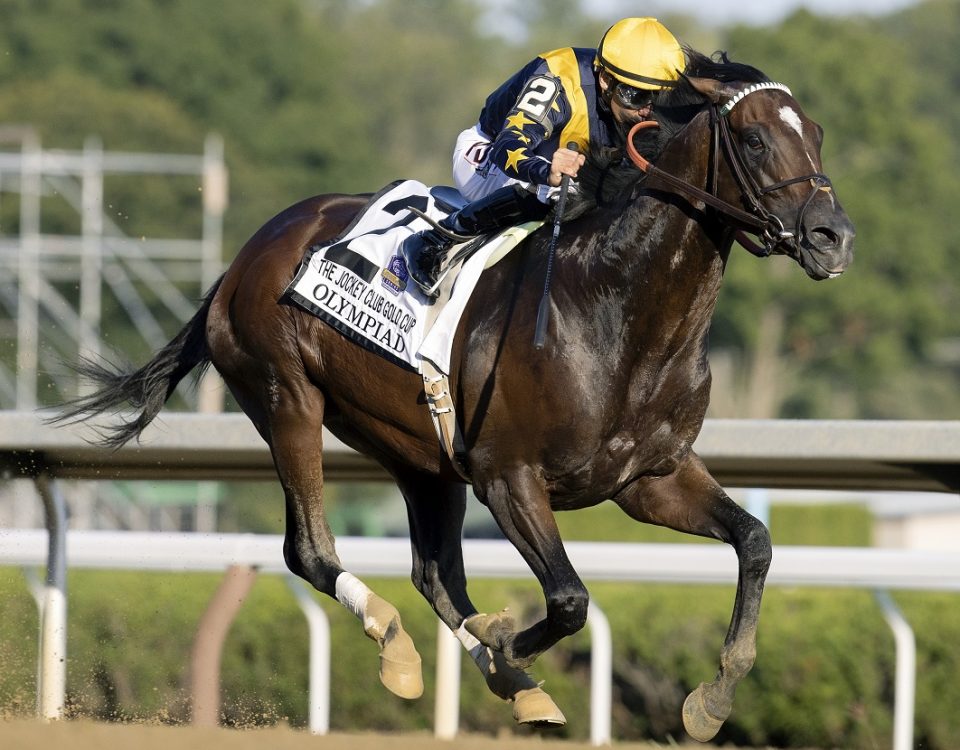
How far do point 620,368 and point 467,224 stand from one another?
2.08 ft

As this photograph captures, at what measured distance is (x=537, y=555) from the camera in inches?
166

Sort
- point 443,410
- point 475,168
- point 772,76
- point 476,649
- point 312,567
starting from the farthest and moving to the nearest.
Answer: point 772,76 → point 312,567 → point 475,168 → point 476,649 → point 443,410

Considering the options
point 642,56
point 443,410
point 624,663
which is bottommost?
point 624,663

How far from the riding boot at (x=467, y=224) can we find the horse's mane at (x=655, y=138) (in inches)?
4.7

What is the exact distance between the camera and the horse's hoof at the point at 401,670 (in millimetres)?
4340

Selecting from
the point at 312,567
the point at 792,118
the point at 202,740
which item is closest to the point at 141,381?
the point at 312,567

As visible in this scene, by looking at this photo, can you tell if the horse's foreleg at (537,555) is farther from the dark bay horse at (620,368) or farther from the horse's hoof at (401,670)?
the horse's hoof at (401,670)

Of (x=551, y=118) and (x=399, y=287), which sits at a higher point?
(x=551, y=118)

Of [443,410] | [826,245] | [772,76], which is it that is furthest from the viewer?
[772,76]

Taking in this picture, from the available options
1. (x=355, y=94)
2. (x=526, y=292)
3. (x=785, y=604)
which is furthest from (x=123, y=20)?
(x=526, y=292)

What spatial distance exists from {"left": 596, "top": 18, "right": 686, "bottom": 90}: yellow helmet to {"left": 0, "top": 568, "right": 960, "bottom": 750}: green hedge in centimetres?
320

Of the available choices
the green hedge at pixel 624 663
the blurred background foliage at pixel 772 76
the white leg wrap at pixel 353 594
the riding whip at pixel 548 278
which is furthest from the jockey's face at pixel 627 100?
the blurred background foliage at pixel 772 76

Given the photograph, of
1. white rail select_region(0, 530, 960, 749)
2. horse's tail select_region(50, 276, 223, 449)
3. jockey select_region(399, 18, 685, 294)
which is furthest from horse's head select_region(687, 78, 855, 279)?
horse's tail select_region(50, 276, 223, 449)

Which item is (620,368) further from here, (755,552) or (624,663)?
(624,663)
